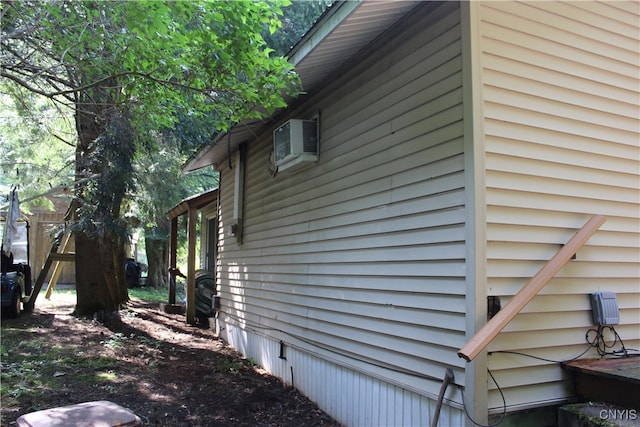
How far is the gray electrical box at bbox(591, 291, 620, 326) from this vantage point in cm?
318

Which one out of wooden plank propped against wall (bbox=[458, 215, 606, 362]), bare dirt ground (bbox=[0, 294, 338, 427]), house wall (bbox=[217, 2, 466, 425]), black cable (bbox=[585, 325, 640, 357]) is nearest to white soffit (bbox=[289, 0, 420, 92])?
house wall (bbox=[217, 2, 466, 425])

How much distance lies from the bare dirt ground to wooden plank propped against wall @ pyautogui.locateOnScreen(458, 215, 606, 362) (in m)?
2.30

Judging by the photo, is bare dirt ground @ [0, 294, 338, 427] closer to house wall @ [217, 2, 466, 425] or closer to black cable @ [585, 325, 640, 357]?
house wall @ [217, 2, 466, 425]

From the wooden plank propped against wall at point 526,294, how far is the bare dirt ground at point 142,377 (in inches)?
90.7

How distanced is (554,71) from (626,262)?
1.56 m

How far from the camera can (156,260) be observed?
60.4 feet

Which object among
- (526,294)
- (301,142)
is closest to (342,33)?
(301,142)

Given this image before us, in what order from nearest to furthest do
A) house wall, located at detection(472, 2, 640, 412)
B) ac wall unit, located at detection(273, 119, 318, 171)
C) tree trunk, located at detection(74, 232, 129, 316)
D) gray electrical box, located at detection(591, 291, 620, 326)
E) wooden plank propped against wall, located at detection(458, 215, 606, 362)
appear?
wooden plank propped against wall, located at detection(458, 215, 606, 362) → house wall, located at detection(472, 2, 640, 412) → gray electrical box, located at detection(591, 291, 620, 326) → ac wall unit, located at detection(273, 119, 318, 171) → tree trunk, located at detection(74, 232, 129, 316)

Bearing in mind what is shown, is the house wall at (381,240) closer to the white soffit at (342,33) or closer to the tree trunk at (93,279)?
the white soffit at (342,33)

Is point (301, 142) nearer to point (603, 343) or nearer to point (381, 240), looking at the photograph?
point (381, 240)

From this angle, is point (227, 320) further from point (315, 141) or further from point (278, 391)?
point (315, 141)

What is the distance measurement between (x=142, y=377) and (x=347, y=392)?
8.79ft

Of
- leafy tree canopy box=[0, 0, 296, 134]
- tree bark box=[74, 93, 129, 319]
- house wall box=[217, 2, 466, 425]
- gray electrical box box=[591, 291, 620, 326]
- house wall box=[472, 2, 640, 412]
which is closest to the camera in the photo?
house wall box=[472, 2, 640, 412]

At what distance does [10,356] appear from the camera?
5770 mm
